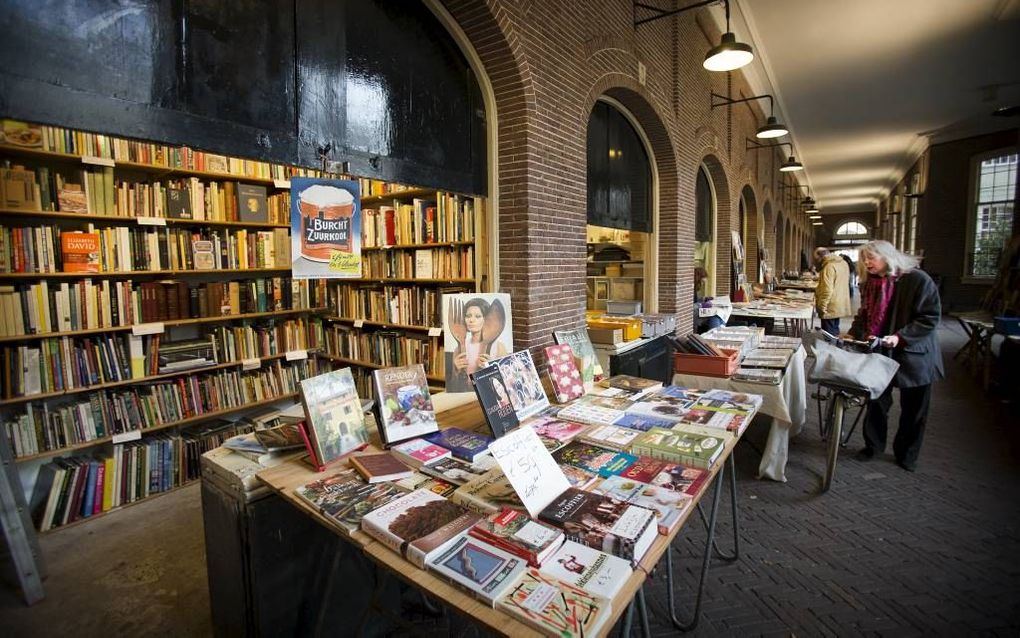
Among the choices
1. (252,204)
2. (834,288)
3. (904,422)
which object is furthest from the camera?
(834,288)

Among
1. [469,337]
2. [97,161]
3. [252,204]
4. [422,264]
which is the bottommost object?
[469,337]

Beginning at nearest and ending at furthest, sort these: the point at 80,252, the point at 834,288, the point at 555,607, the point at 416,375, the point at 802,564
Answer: the point at 555,607
the point at 416,375
the point at 802,564
the point at 80,252
the point at 834,288

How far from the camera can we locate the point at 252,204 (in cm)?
424

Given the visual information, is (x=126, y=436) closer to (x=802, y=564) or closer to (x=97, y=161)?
(x=97, y=161)

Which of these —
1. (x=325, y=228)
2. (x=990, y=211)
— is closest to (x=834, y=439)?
(x=325, y=228)

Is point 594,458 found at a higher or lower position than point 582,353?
lower

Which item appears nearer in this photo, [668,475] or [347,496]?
[347,496]

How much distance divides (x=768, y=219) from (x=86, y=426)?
15813mm

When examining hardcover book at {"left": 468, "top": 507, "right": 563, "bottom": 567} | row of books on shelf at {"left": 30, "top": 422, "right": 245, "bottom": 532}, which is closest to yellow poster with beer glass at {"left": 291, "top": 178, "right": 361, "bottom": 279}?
hardcover book at {"left": 468, "top": 507, "right": 563, "bottom": 567}

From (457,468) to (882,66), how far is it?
38.0 feet

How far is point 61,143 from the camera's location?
125 inches

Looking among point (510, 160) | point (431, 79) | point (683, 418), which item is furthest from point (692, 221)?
point (683, 418)

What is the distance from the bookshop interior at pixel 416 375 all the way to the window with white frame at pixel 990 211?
31.8ft

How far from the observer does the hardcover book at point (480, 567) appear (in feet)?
3.90
